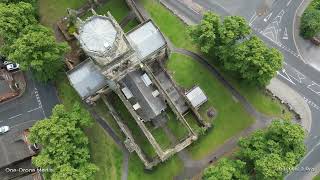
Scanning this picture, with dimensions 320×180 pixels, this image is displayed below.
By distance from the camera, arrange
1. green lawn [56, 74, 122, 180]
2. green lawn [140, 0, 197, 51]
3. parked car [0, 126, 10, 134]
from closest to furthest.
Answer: green lawn [56, 74, 122, 180]
parked car [0, 126, 10, 134]
green lawn [140, 0, 197, 51]

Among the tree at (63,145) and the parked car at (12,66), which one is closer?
the tree at (63,145)

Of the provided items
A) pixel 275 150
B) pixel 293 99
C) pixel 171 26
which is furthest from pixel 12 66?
pixel 293 99

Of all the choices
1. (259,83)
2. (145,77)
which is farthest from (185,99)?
(259,83)

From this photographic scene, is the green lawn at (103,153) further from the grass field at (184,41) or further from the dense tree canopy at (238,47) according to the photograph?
the dense tree canopy at (238,47)

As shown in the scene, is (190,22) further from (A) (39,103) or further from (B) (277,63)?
(A) (39,103)

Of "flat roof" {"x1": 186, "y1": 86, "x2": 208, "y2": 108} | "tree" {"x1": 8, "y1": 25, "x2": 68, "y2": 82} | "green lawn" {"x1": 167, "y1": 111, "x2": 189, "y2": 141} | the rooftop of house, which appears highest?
"tree" {"x1": 8, "y1": 25, "x2": 68, "y2": 82}

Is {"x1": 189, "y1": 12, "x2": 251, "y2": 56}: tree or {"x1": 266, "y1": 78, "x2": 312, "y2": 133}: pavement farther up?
{"x1": 189, "y1": 12, "x2": 251, "y2": 56}: tree

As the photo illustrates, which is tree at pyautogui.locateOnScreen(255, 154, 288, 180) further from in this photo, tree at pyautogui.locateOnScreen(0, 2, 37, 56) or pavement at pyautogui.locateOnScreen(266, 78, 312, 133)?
tree at pyautogui.locateOnScreen(0, 2, 37, 56)

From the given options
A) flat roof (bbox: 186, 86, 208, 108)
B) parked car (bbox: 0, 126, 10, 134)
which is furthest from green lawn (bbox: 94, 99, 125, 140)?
parked car (bbox: 0, 126, 10, 134)

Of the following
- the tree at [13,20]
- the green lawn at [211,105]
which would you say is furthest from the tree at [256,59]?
the tree at [13,20]
